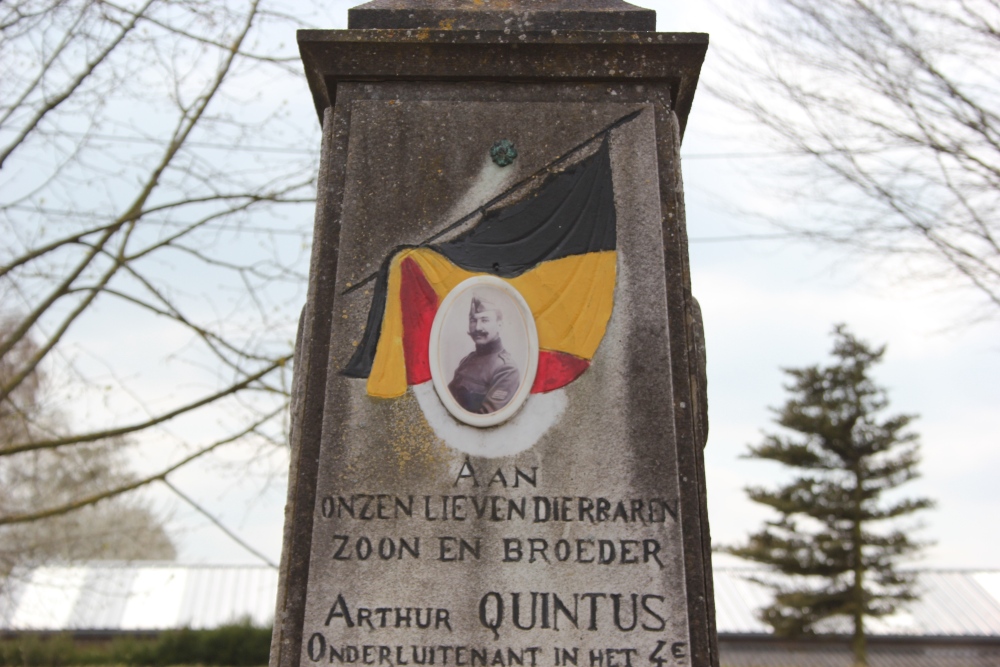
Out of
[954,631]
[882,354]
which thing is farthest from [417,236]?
[882,354]

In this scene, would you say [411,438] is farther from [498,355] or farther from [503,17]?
[503,17]

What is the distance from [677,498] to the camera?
10.1 ft

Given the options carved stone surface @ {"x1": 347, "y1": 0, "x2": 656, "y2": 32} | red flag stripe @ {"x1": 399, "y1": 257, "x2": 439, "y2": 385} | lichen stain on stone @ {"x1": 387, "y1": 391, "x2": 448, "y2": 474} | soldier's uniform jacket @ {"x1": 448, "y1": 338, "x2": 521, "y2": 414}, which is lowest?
lichen stain on stone @ {"x1": 387, "y1": 391, "x2": 448, "y2": 474}

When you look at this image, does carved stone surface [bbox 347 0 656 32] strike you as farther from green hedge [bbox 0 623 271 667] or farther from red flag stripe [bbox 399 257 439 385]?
green hedge [bbox 0 623 271 667]

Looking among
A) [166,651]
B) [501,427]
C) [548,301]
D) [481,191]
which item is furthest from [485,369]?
[166,651]

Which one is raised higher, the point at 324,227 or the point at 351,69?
the point at 351,69

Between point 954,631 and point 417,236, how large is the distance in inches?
671

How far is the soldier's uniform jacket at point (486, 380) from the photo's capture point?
3.18 m

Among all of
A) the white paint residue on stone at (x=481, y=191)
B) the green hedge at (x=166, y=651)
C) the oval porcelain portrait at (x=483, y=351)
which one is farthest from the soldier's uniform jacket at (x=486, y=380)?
the green hedge at (x=166, y=651)

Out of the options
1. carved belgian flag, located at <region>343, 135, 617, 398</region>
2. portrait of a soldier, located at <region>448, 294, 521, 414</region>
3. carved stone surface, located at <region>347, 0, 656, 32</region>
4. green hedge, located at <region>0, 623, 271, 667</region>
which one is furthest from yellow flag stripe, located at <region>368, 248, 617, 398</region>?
green hedge, located at <region>0, 623, 271, 667</region>

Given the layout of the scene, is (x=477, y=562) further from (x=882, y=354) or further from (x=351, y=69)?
(x=882, y=354)

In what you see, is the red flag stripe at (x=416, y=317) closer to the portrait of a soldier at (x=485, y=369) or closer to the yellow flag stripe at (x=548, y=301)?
the yellow flag stripe at (x=548, y=301)

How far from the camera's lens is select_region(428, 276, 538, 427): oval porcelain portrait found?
3174mm

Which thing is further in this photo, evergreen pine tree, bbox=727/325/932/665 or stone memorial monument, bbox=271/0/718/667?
evergreen pine tree, bbox=727/325/932/665
